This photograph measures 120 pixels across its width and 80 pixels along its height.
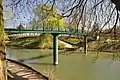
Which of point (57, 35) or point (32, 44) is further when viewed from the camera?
point (32, 44)

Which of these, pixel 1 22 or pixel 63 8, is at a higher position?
pixel 63 8

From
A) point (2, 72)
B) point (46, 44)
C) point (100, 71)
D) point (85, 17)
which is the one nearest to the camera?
point (2, 72)

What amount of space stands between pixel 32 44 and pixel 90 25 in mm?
41187

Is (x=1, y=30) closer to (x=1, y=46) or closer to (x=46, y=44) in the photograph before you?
(x=1, y=46)

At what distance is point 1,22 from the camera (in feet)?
12.7

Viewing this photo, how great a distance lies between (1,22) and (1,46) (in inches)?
13.9

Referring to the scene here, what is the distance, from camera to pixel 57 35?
3369 centimetres

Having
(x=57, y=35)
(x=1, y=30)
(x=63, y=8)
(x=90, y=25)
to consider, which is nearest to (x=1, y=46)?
(x=1, y=30)

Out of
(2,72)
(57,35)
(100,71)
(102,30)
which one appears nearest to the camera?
(2,72)

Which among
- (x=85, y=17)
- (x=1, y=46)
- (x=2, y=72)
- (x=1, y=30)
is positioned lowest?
(x=2, y=72)

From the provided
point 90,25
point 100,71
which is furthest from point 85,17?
point 100,71

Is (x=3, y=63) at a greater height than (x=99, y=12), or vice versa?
(x=99, y=12)

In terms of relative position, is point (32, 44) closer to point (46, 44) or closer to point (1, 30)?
point (46, 44)

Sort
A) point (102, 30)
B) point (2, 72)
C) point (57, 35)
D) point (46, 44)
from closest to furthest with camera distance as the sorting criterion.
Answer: point (2, 72) < point (102, 30) < point (57, 35) < point (46, 44)
